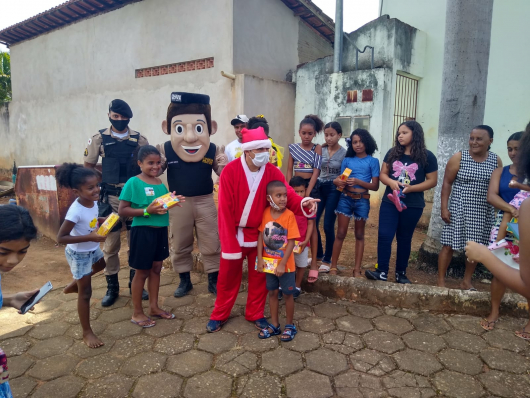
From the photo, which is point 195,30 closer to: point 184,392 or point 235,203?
point 235,203

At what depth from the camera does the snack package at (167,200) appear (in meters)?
3.26

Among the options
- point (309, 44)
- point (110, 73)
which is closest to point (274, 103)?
point (309, 44)

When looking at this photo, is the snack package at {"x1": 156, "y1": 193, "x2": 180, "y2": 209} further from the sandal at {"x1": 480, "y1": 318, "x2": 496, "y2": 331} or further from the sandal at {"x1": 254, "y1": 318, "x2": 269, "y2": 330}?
the sandal at {"x1": 480, "y1": 318, "x2": 496, "y2": 331}

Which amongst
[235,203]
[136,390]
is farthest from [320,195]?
[136,390]

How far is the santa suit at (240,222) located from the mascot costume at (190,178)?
754 millimetres

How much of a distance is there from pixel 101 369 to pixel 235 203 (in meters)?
1.62

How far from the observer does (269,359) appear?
2.94m

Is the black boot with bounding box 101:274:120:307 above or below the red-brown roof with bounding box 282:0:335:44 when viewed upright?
below

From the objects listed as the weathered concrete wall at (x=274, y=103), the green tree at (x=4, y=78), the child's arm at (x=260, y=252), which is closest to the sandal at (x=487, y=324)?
the child's arm at (x=260, y=252)

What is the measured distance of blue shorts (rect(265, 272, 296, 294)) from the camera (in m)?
3.27

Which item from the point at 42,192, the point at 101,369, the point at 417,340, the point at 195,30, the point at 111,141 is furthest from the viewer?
the point at 195,30

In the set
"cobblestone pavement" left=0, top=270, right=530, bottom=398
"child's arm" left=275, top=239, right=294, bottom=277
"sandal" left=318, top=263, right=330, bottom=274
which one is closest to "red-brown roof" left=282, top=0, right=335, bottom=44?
"sandal" left=318, top=263, right=330, bottom=274

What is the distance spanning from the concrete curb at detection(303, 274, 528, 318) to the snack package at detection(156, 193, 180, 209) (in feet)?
5.83

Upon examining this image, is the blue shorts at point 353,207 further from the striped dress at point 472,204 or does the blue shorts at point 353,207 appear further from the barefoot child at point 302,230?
the striped dress at point 472,204
